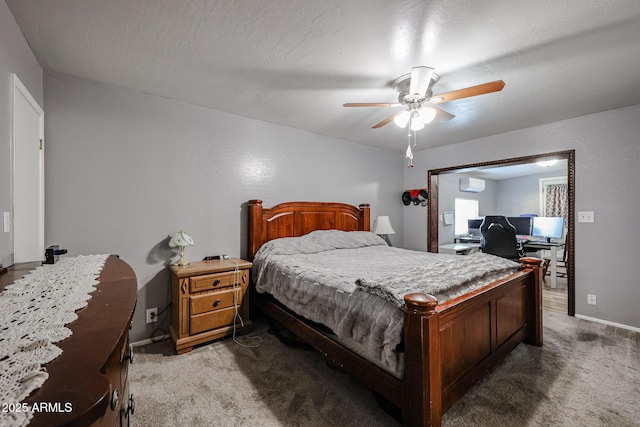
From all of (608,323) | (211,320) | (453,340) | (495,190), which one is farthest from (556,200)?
(211,320)

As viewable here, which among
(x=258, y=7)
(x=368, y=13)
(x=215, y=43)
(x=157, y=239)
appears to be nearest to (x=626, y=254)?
(x=368, y=13)

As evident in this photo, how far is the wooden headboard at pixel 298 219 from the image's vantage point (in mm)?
3141

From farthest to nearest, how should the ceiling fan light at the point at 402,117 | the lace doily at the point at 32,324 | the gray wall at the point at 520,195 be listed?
the gray wall at the point at 520,195 < the ceiling fan light at the point at 402,117 < the lace doily at the point at 32,324

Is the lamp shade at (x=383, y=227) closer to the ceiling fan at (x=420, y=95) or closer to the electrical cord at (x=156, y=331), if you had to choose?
the ceiling fan at (x=420, y=95)

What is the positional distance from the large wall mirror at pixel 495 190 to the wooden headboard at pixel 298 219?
132 cm

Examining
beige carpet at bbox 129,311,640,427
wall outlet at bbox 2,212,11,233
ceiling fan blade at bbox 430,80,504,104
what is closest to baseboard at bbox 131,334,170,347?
beige carpet at bbox 129,311,640,427

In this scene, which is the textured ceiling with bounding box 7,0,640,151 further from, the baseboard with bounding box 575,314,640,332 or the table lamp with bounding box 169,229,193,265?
the baseboard with bounding box 575,314,640,332

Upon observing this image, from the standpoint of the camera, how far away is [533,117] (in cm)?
313

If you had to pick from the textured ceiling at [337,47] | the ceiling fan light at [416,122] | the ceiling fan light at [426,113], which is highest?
the textured ceiling at [337,47]

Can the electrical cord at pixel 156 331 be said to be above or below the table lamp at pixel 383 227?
below

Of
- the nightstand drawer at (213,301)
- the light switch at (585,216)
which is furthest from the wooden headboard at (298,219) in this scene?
the light switch at (585,216)

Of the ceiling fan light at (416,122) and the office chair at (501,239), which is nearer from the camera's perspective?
the ceiling fan light at (416,122)

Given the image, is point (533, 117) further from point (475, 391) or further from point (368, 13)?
point (475, 391)

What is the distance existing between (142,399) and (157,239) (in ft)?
A: 4.46
